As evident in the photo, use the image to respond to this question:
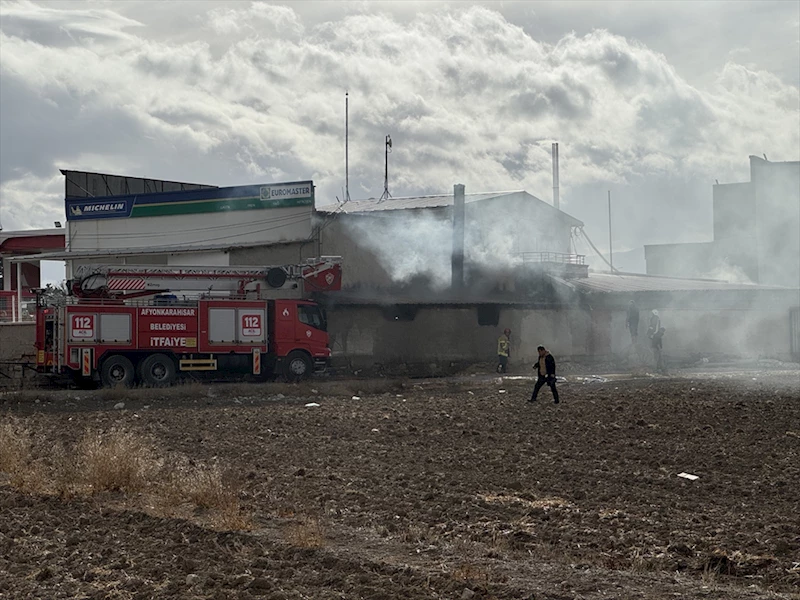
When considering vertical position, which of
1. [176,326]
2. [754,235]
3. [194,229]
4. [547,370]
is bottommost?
[547,370]

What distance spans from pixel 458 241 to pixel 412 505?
2788 centimetres

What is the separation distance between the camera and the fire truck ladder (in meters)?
27.3

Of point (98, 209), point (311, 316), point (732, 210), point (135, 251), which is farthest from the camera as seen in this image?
point (732, 210)

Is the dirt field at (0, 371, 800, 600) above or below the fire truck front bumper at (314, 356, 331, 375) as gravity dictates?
below

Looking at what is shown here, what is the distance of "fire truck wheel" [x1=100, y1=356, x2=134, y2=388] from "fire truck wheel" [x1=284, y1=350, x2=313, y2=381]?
4.75 metres

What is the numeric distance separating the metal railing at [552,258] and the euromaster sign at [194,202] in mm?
10128

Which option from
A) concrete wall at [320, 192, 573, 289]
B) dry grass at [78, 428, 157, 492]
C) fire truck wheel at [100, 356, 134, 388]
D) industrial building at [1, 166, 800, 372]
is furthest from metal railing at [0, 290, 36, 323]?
dry grass at [78, 428, 157, 492]

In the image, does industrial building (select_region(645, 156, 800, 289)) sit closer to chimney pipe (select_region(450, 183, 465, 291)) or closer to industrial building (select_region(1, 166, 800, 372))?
industrial building (select_region(1, 166, 800, 372))

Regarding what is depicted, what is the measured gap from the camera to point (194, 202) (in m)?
39.2

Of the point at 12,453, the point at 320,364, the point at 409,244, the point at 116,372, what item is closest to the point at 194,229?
the point at 409,244

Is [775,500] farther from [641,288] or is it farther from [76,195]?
[76,195]

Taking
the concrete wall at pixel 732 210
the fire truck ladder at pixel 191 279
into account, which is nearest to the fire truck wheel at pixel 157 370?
the fire truck ladder at pixel 191 279

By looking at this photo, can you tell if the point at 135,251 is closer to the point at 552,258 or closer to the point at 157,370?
the point at 157,370

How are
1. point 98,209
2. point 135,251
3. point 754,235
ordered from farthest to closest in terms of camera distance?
1. point 754,235
2. point 98,209
3. point 135,251
